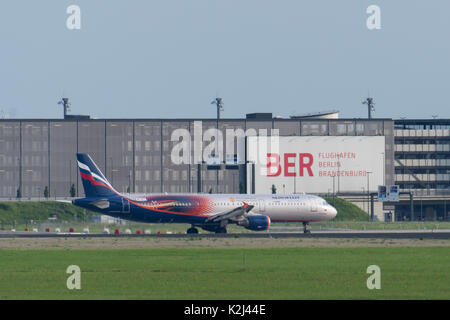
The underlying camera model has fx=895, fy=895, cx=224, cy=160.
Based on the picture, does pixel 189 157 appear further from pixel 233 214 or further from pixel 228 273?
pixel 228 273

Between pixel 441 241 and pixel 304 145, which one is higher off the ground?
pixel 304 145

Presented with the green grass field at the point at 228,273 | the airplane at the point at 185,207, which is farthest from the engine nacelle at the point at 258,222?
the green grass field at the point at 228,273

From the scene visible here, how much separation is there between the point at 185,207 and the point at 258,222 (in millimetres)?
7177

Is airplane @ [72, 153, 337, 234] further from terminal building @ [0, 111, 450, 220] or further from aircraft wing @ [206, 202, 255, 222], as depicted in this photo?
terminal building @ [0, 111, 450, 220]

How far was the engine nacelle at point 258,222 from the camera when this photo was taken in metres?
84.7

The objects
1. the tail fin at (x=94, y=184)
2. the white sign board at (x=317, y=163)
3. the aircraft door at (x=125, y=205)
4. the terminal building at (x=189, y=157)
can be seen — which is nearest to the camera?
the aircraft door at (x=125, y=205)

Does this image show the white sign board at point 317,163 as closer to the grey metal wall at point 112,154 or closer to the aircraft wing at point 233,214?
the grey metal wall at point 112,154

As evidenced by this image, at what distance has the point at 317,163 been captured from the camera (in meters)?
168

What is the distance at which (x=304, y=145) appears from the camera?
168 meters

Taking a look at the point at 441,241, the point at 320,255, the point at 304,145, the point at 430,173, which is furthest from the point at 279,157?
the point at 320,255

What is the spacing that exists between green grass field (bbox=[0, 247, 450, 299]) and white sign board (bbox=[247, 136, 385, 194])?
103831mm

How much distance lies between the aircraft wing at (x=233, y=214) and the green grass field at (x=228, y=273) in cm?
2348

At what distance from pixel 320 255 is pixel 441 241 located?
18.2 metres

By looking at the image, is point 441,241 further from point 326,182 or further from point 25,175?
point 25,175
